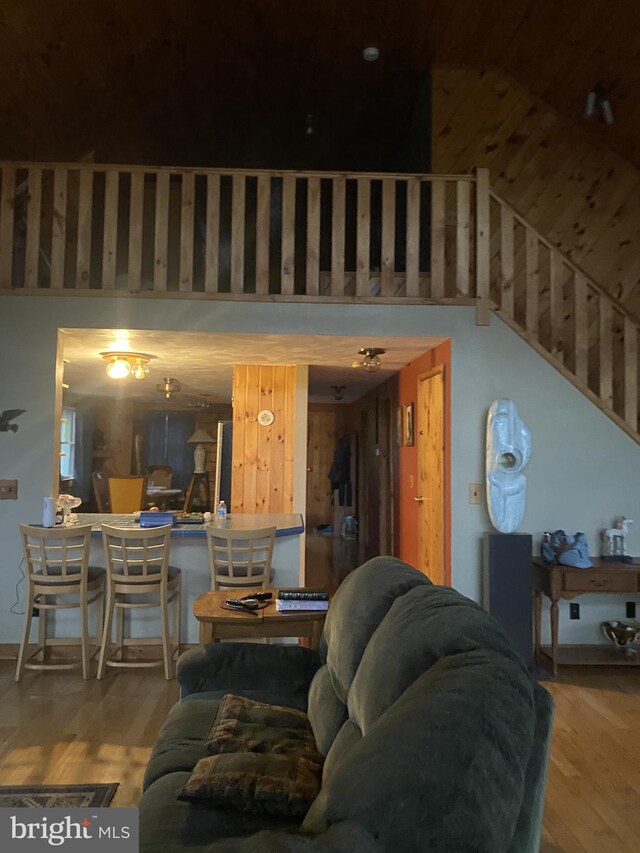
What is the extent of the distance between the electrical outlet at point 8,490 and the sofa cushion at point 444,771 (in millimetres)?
3697

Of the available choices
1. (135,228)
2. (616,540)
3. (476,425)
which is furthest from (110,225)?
(616,540)

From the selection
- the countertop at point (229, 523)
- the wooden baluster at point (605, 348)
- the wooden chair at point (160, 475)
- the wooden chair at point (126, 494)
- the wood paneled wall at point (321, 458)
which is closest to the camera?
the countertop at point (229, 523)

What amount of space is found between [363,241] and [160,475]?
7122 mm

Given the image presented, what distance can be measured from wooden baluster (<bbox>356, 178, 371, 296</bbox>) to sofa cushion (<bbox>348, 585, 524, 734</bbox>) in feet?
9.88

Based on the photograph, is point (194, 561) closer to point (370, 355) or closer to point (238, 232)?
point (370, 355)

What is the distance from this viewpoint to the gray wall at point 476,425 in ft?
14.0

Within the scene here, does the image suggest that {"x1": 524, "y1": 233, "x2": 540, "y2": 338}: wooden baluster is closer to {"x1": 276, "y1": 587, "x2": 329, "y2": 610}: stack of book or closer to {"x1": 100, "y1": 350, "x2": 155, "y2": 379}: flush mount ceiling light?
{"x1": 276, "y1": 587, "x2": 329, "y2": 610}: stack of book

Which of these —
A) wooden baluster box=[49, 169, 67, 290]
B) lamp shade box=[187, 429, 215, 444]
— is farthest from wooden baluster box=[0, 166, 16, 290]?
lamp shade box=[187, 429, 215, 444]

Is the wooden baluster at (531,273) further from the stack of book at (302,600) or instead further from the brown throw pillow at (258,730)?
the brown throw pillow at (258,730)

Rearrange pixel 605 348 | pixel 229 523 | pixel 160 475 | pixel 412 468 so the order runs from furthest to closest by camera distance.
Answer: pixel 160 475
pixel 412 468
pixel 229 523
pixel 605 348

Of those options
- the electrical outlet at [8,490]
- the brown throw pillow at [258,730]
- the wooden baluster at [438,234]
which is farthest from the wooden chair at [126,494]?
the brown throw pillow at [258,730]

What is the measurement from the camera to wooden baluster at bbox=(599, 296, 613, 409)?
4230mm

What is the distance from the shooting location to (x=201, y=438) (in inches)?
424

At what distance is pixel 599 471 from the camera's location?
14.1ft
